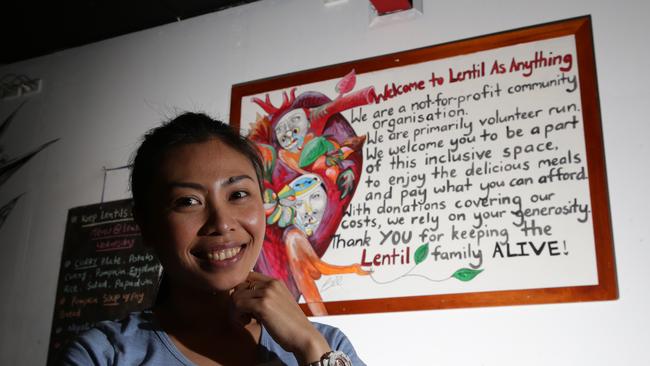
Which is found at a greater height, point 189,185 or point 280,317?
point 189,185

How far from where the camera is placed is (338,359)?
1.13 meters

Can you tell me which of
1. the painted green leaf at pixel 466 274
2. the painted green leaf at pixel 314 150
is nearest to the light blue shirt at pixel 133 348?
the painted green leaf at pixel 466 274

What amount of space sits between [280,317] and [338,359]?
0.13m

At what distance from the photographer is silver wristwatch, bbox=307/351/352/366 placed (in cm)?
112

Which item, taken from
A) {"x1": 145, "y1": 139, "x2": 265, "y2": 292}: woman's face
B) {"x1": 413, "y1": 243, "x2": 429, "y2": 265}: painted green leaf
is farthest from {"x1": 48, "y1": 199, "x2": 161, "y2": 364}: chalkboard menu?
{"x1": 145, "y1": 139, "x2": 265, "y2": 292}: woman's face

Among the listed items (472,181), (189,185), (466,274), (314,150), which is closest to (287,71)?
(314,150)

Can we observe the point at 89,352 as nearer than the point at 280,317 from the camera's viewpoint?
Yes

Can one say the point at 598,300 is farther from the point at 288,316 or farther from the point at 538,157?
the point at 288,316

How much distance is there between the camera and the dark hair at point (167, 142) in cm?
126

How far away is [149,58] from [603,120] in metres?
2.09

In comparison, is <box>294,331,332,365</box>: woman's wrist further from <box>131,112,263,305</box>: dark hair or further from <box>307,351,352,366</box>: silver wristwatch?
<box>131,112,263,305</box>: dark hair

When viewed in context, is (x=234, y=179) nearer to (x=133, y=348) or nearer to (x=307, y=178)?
(x=133, y=348)

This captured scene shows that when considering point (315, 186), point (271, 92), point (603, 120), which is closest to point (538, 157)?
point (603, 120)

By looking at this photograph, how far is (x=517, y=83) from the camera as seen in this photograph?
2.24 meters
